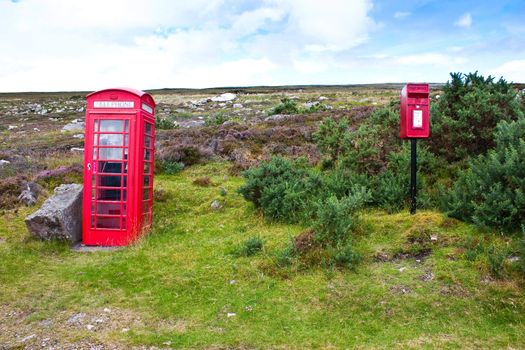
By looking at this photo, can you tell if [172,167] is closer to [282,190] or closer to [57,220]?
[57,220]

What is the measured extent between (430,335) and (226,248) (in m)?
3.90

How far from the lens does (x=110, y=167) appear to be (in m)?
9.18

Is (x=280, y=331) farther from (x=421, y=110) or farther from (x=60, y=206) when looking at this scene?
(x=60, y=206)

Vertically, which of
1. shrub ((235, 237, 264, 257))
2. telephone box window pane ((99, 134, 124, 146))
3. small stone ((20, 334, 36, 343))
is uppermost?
telephone box window pane ((99, 134, 124, 146))

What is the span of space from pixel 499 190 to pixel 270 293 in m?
3.84

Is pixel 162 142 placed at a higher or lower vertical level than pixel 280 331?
higher

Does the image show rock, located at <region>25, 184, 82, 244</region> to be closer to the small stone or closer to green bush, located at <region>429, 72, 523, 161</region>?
the small stone

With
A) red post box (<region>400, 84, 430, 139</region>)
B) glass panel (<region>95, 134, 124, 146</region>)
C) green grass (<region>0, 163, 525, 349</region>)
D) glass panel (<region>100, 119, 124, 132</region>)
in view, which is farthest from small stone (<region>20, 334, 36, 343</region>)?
red post box (<region>400, 84, 430, 139</region>)

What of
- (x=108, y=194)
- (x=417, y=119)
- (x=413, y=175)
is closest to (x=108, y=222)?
(x=108, y=194)

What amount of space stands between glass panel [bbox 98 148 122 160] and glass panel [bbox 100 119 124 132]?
0.39 metres

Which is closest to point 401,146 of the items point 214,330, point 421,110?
point 421,110

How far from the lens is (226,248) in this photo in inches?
311

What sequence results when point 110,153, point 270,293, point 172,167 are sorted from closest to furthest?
point 270,293
point 110,153
point 172,167

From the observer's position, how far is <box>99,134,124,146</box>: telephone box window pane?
9.06 meters
